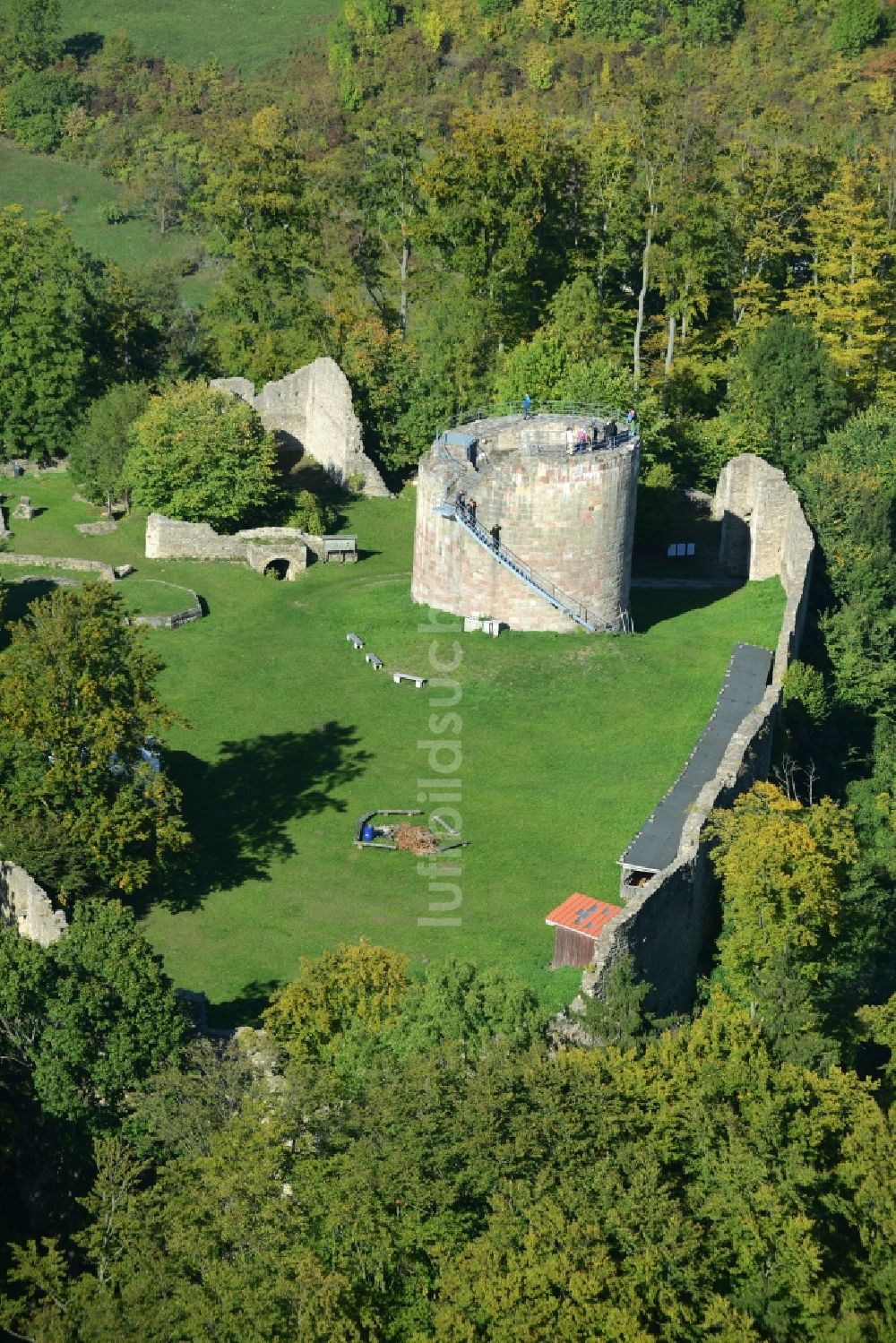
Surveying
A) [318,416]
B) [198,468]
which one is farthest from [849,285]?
[198,468]

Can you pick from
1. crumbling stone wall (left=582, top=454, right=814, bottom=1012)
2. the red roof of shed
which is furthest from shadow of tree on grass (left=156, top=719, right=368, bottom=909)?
crumbling stone wall (left=582, top=454, right=814, bottom=1012)

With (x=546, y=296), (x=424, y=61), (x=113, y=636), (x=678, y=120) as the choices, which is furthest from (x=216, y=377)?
(x=424, y=61)

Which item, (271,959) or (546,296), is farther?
(546,296)

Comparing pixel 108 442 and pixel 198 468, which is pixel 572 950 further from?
pixel 108 442

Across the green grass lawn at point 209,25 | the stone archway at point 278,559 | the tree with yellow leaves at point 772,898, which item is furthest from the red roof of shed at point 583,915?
the green grass lawn at point 209,25

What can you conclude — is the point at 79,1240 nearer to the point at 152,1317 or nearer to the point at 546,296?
the point at 152,1317

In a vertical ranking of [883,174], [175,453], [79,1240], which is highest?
[883,174]

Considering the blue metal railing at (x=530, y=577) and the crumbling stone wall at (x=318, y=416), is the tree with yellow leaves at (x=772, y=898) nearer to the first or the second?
the blue metal railing at (x=530, y=577)

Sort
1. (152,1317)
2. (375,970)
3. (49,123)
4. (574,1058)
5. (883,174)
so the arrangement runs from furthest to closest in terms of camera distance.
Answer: (49,123), (883,174), (375,970), (574,1058), (152,1317)
